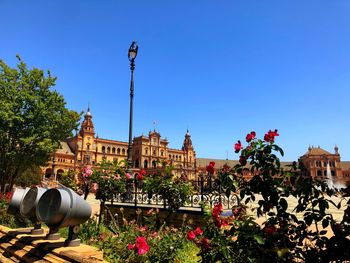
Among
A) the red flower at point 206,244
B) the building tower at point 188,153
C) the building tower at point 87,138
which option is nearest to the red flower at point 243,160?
the red flower at point 206,244

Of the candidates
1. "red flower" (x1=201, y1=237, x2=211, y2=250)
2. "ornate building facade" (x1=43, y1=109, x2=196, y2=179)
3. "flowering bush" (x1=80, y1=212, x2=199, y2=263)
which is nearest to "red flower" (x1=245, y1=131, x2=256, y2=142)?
"red flower" (x1=201, y1=237, x2=211, y2=250)

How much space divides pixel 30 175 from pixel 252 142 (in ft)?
133

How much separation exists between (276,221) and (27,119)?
78.1 ft

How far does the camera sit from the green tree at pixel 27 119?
862 inches

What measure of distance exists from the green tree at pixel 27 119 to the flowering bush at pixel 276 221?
21.9 metres

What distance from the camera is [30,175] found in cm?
3797

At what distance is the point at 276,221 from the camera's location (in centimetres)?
284

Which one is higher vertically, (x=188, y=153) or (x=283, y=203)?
(x=188, y=153)

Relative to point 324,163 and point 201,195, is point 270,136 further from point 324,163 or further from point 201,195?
point 324,163

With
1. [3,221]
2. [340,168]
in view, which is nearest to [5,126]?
[3,221]

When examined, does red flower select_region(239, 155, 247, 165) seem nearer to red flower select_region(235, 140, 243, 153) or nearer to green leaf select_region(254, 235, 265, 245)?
red flower select_region(235, 140, 243, 153)

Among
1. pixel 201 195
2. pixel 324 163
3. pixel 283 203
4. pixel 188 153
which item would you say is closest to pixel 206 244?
pixel 283 203

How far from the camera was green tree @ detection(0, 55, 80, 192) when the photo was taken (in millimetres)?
21906

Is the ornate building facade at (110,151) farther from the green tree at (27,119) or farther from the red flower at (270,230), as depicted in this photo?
the red flower at (270,230)
